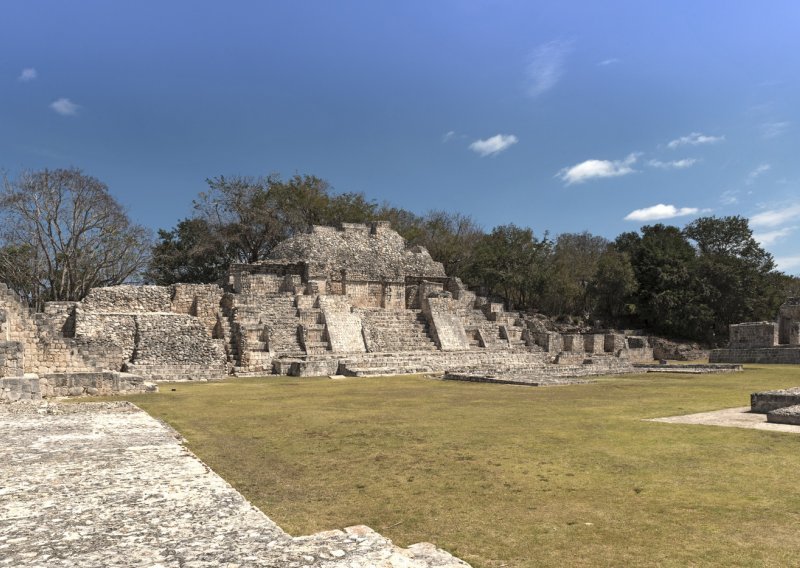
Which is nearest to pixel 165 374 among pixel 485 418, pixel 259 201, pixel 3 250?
pixel 485 418

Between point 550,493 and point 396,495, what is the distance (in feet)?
3.93

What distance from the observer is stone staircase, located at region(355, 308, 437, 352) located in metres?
23.3

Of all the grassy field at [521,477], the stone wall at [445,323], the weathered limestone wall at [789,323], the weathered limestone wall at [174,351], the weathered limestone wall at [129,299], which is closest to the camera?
the grassy field at [521,477]

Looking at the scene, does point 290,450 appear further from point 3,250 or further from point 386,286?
point 3,250

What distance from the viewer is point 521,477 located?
551 cm

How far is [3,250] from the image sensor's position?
2944 centimetres

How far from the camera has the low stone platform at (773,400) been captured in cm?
922

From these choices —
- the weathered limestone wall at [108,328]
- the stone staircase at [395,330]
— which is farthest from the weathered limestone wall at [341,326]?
the weathered limestone wall at [108,328]

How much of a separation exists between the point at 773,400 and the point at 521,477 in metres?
5.85

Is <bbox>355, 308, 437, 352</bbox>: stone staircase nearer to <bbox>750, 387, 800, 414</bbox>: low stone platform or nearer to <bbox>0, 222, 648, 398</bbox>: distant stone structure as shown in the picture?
<bbox>0, 222, 648, 398</bbox>: distant stone structure

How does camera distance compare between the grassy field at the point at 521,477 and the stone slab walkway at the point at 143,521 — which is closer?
the stone slab walkway at the point at 143,521

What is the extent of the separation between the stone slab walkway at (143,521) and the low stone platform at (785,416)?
21.9ft

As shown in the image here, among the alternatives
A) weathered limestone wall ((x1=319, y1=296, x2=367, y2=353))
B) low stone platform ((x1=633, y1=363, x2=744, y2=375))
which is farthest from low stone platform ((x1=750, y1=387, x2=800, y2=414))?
weathered limestone wall ((x1=319, y1=296, x2=367, y2=353))

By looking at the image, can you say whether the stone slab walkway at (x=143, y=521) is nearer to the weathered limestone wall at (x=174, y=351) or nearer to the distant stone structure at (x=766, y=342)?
the weathered limestone wall at (x=174, y=351)
